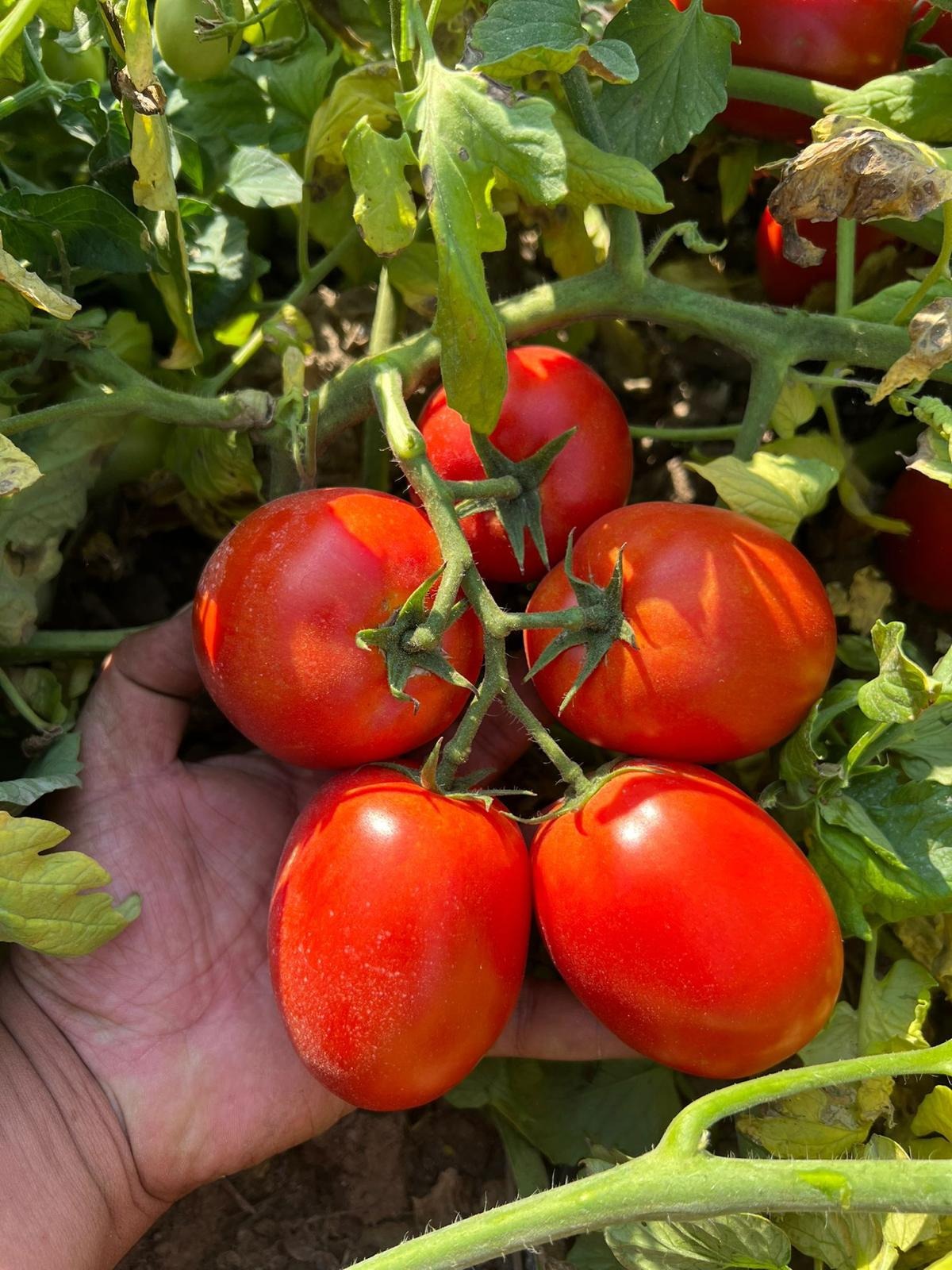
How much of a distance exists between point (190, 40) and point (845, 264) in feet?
2.51

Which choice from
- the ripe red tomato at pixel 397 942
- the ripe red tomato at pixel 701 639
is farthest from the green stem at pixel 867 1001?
the ripe red tomato at pixel 397 942

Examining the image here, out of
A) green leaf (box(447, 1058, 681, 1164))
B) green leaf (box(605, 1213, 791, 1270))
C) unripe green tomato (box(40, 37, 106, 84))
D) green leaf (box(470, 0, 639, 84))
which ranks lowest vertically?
green leaf (box(447, 1058, 681, 1164))

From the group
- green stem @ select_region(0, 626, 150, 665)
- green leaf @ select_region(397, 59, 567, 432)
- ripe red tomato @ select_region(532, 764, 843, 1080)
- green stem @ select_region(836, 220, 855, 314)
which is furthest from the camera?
green stem @ select_region(0, 626, 150, 665)

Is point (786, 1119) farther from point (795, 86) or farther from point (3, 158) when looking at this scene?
point (3, 158)

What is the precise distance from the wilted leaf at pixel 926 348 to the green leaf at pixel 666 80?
292 millimetres

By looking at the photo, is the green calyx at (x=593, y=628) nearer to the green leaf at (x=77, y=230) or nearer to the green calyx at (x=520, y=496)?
the green calyx at (x=520, y=496)

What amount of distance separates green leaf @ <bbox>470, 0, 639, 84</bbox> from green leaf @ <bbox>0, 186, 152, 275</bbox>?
1.49ft

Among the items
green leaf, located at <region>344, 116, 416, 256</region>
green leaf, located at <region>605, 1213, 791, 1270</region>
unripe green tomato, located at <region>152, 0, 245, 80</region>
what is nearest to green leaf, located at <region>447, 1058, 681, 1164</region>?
green leaf, located at <region>605, 1213, 791, 1270</region>

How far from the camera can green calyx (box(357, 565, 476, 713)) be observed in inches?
37.7

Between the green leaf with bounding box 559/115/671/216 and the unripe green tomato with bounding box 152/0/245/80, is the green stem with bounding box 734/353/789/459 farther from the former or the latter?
the unripe green tomato with bounding box 152/0/245/80

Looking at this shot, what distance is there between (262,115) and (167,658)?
69 centimetres

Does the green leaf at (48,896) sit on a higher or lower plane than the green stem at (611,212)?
lower

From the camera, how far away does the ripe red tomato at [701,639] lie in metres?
0.99

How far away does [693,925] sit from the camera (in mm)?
934
